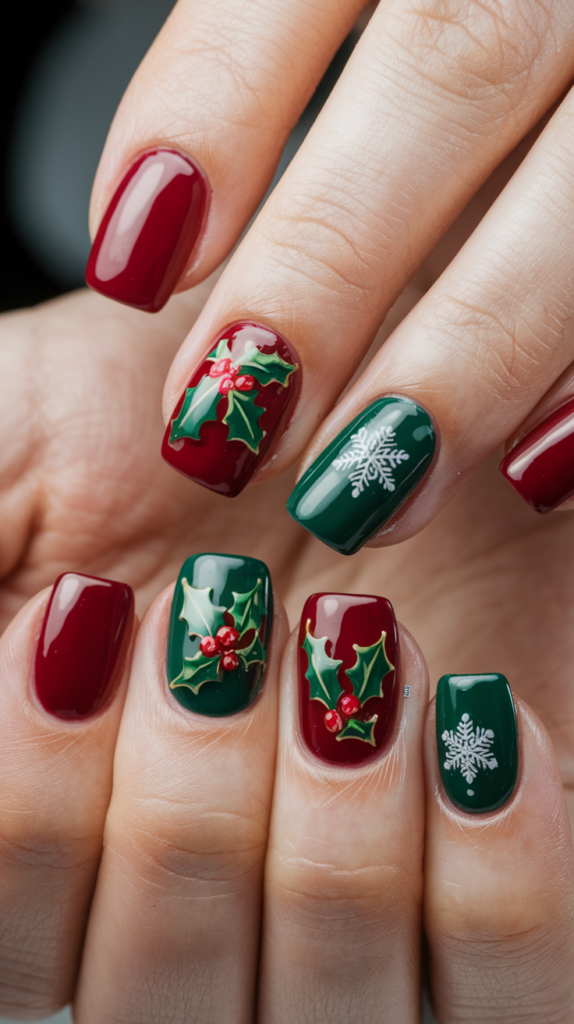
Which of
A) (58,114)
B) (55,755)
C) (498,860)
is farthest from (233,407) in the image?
Result: (58,114)

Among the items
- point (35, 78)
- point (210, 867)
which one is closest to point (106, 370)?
point (210, 867)

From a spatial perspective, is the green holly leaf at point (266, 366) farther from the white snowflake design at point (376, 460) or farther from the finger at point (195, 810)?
the finger at point (195, 810)

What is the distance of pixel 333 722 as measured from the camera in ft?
3.41

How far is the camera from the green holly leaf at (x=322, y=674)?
1.03 metres

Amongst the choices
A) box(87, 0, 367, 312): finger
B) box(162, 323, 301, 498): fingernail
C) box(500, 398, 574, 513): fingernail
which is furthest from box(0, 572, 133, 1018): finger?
box(500, 398, 574, 513): fingernail

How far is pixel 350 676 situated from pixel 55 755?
44 centimetres

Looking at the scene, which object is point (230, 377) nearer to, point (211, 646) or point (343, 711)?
point (211, 646)

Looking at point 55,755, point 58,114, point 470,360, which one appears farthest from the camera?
point 58,114

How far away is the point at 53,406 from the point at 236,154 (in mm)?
535

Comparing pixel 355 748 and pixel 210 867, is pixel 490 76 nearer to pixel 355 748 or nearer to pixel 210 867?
pixel 355 748

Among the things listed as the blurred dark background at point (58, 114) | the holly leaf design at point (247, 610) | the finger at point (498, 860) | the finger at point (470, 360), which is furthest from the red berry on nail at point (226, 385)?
the blurred dark background at point (58, 114)

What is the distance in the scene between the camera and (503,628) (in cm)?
132

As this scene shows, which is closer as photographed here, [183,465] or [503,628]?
[183,465]

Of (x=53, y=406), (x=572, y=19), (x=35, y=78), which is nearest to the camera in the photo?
(x=572, y=19)
